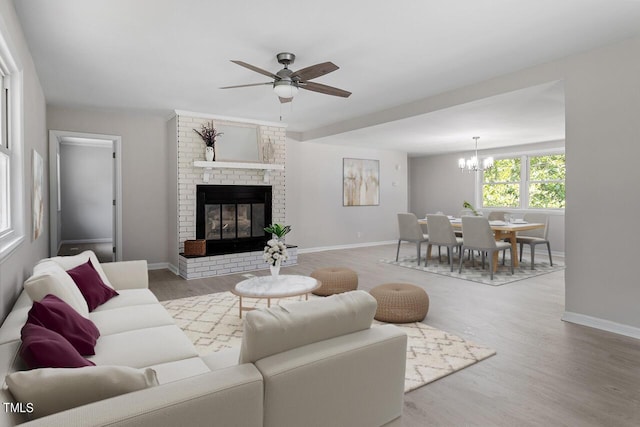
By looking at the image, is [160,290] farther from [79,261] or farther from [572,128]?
[572,128]

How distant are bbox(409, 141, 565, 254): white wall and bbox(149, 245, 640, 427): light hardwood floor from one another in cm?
419

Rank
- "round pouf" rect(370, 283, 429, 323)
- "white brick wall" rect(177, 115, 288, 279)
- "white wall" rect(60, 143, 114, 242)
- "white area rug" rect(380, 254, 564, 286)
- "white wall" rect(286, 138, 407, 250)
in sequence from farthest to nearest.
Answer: "white wall" rect(60, 143, 114, 242), "white wall" rect(286, 138, 407, 250), "white brick wall" rect(177, 115, 288, 279), "white area rug" rect(380, 254, 564, 286), "round pouf" rect(370, 283, 429, 323)

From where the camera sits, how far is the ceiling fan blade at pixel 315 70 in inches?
113

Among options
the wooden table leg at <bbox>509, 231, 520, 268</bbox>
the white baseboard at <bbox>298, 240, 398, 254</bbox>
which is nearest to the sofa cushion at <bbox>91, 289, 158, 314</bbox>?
the white baseboard at <bbox>298, 240, 398, 254</bbox>

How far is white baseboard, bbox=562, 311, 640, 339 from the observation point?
309 centimetres

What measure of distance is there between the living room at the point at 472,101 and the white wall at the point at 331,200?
1.47m

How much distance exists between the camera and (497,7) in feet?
8.29

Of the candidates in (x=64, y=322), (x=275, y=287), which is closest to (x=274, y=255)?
(x=275, y=287)

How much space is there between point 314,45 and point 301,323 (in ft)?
8.21

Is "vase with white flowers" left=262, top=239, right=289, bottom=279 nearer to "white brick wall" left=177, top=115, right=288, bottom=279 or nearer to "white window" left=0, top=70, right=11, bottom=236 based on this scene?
"white window" left=0, top=70, right=11, bottom=236

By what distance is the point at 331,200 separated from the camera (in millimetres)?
7996

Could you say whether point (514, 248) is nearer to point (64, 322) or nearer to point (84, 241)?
point (64, 322)

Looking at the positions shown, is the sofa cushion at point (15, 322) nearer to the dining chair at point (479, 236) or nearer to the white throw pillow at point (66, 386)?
the white throw pillow at point (66, 386)

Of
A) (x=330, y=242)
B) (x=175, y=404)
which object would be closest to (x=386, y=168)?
(x=330, y=242)
